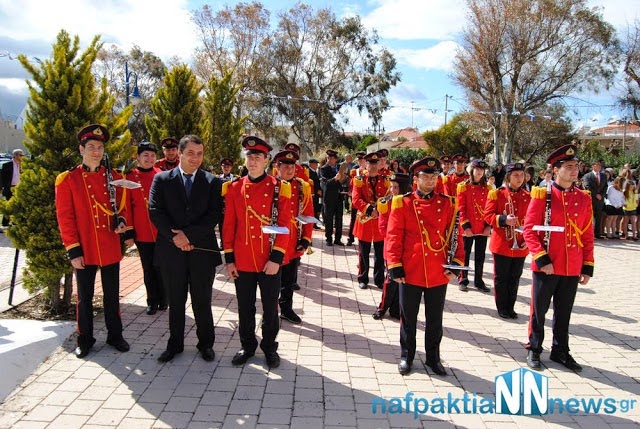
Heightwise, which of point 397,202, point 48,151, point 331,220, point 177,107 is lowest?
point 331,220

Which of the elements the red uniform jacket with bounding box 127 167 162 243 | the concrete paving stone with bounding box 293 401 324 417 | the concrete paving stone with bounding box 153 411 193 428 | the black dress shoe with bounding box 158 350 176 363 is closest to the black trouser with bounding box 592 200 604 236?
the red uniform jacket with bounding box 127 167 162 243

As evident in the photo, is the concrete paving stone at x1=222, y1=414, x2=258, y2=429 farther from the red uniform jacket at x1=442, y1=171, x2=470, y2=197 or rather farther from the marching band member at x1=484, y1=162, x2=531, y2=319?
the red uniform jacket at x1=442, y1=171, x2=470, y2=197

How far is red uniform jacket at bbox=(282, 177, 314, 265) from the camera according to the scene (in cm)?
528

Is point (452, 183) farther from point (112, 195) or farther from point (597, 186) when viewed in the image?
point (597, 186)

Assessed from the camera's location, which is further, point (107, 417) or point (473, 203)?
point (473, 203)

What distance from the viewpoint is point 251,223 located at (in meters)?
4.41

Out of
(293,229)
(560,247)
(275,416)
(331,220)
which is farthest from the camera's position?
(331,220)

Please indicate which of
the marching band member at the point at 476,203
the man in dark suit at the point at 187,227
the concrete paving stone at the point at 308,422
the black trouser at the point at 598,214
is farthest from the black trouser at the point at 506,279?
the black trouser at the point at 598,214

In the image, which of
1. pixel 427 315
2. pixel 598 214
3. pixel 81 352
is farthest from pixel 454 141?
pixel 81 352

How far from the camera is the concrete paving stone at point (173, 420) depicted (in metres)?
3.50

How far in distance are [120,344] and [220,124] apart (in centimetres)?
991

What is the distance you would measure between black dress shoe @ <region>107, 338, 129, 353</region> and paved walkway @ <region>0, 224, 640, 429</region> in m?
0.06

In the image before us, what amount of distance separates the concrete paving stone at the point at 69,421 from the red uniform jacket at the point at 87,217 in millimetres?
1502

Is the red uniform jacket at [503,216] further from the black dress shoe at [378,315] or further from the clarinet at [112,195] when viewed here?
the clarinet at [112,195]
